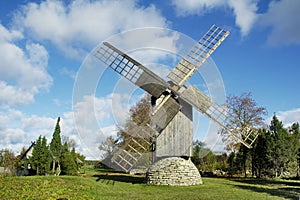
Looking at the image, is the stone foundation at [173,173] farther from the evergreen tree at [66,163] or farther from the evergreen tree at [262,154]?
the evergreen tree at [262,154]

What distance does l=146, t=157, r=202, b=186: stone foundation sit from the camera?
17609 mm

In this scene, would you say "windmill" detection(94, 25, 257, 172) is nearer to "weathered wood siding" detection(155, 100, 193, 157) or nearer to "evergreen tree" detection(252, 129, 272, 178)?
"weathered wood siding" detection(155, 100, 193, 157)

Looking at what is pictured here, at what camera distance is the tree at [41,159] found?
24.3 metres

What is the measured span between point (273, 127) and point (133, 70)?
1796cm

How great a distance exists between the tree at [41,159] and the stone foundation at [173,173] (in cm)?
1087

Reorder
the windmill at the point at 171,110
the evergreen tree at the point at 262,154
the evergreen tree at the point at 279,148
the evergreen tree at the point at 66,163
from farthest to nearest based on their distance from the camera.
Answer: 1. the evergreen tree at the point at 262,154
2. the evergreen tree at the point at 279,148
3. the evergreen tree at the point at 66,163
4. the windmill at the point at 171,110

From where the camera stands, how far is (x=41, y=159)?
24297mm

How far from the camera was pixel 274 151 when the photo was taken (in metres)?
27.2

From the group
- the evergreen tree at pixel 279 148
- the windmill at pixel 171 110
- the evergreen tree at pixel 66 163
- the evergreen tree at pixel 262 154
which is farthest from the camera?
the evergreen tree at pixel 262 154

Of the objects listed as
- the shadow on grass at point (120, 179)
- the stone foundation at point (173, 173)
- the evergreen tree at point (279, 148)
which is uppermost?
the evergreen tree at point (279, 148)

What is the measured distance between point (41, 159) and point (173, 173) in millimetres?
12932

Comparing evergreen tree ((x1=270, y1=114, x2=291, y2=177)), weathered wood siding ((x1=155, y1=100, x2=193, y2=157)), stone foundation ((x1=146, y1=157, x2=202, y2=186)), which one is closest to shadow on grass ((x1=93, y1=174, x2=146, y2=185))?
stone foundation ((x1=146, y1=157, x2=202, y2=186))

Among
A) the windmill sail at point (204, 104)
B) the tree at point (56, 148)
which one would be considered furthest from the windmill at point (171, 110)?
the tree at point (56, 148)

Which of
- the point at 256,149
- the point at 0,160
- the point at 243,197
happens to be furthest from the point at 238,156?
the point at 0,160
